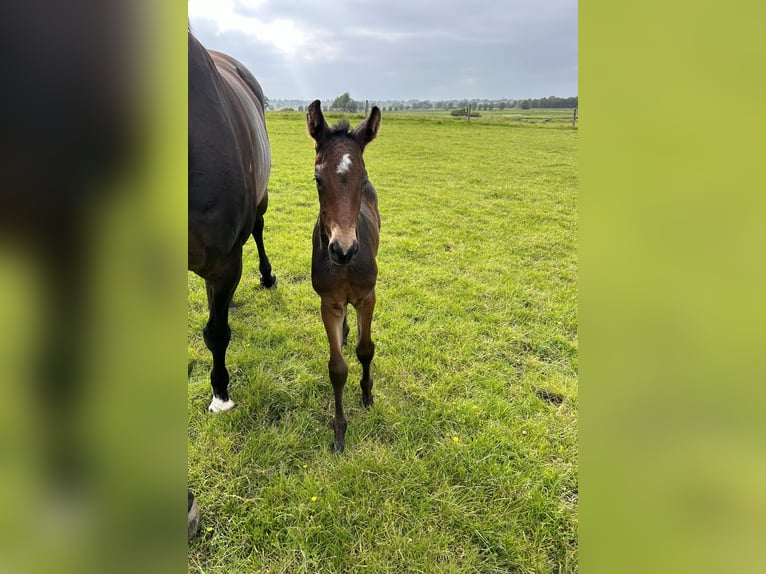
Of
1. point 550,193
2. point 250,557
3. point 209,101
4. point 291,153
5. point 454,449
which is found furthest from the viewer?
point 291,153

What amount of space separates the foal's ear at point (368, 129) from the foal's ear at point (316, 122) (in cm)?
15

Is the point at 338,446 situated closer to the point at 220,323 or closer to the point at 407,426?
the point at 407,426

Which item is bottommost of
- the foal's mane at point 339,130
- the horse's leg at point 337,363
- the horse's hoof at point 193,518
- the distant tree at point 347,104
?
the horse's hoof at point 193,518

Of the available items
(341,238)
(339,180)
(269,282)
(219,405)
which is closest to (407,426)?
(219,405)

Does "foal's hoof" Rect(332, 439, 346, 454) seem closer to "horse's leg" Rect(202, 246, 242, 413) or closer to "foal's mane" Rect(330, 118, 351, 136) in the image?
"horse's leg" Rect(202, 246, 242, 413)

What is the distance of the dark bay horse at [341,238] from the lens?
195 cm

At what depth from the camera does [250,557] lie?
5.98 feet

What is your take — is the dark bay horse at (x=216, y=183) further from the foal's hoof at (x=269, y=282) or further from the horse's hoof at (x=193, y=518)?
the foal's hoof at (x=269, y=282)

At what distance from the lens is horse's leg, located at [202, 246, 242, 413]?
237cm

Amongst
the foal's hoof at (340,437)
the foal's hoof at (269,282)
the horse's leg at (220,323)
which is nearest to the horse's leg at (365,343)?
the foal's hoof at (340,437)
